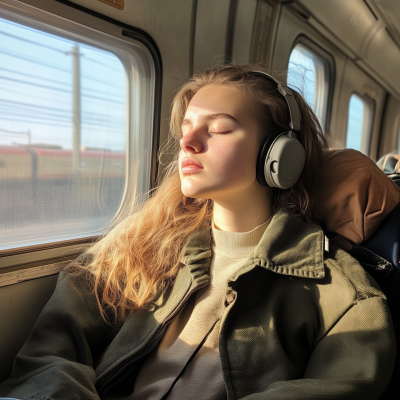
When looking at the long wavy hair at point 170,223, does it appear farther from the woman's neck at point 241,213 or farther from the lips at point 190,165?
the lips at point 190,165

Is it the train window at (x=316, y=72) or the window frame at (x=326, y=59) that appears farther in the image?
the train window at (x=316, y=72)

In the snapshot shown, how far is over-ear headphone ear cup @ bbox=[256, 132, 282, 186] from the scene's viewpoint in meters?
1.47

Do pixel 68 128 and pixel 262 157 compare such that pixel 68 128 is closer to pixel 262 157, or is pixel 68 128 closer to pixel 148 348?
pixel 262 157

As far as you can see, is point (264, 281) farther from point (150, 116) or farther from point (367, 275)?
point (150, 116)

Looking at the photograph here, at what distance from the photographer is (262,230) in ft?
5.17

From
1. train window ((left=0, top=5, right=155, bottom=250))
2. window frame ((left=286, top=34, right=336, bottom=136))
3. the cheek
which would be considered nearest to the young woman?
the cheek

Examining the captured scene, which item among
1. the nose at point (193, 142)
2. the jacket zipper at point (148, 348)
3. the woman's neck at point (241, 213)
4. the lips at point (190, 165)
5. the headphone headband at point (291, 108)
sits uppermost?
the headphone headband at point (291, 108)

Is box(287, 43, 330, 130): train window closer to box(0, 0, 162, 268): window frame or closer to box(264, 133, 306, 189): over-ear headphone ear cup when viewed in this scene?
box(0, 0, 162, 268): window frame

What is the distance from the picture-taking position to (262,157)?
1.47m

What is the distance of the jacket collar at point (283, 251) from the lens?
1.38 meters

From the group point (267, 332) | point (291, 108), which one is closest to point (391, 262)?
point (267, 332)

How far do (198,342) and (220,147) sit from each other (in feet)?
2.44

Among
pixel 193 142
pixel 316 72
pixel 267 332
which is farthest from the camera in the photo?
pixel 316 72

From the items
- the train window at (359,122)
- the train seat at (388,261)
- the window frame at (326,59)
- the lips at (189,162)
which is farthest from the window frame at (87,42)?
the train window at (359,122)
